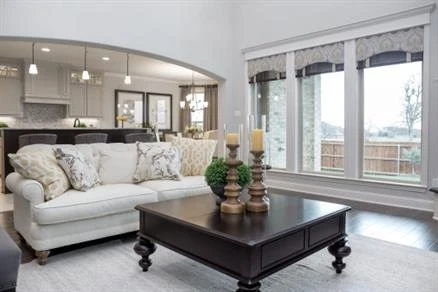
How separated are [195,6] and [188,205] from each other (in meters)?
4.87

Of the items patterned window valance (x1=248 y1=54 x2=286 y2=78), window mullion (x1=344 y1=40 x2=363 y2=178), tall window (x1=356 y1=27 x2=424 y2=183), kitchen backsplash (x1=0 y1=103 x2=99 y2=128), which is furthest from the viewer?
kitchen backsplash (x1=0 y1=103 x2=99 y2=128)

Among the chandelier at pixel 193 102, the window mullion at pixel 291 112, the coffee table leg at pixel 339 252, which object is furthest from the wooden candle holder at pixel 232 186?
the chandelier at pixel 193 102

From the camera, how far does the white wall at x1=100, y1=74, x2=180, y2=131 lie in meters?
10.1

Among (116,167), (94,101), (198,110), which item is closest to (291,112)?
(116,167)

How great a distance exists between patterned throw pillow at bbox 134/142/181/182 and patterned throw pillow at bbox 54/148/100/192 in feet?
1.98

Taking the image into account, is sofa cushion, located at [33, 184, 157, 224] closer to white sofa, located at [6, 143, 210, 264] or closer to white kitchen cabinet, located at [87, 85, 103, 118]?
white sofa, located at [6, 143, 210, 264]

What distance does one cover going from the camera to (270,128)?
259 inches

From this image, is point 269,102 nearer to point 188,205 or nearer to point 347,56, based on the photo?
point 347,56

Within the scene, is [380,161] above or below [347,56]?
below

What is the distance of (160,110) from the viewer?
37.2 feet

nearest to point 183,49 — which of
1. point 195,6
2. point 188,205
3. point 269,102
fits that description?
point 195,6

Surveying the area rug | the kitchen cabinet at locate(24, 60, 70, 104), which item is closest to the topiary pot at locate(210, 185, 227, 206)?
the area rug

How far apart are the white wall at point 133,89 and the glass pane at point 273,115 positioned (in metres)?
5.20

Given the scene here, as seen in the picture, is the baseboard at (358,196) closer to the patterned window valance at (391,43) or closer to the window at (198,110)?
the patterned window valance at (391,43)
